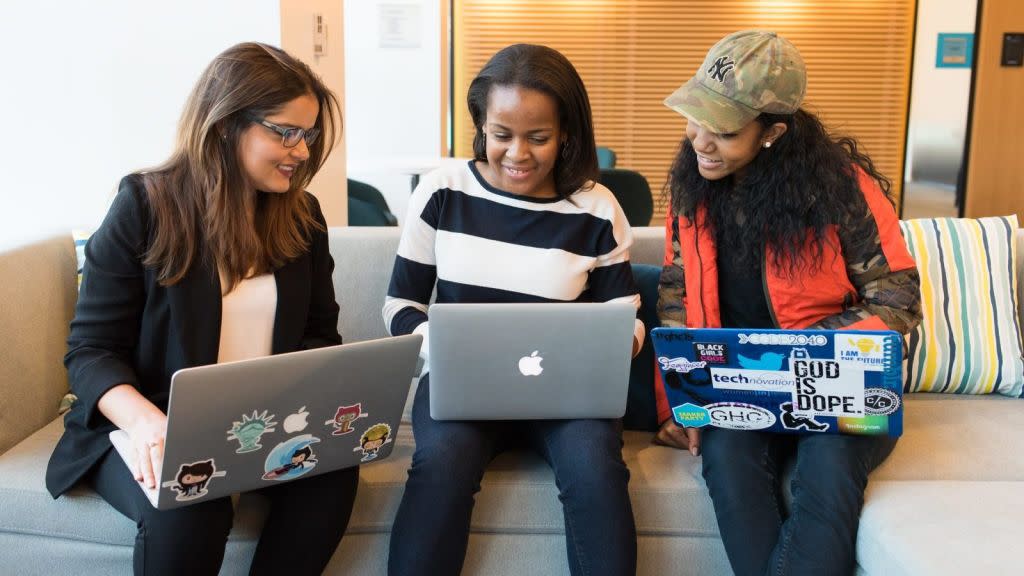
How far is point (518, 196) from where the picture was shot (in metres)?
1.88

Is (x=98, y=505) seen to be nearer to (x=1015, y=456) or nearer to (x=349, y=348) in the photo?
(x=349, y=348)

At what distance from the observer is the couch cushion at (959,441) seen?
1795 mm

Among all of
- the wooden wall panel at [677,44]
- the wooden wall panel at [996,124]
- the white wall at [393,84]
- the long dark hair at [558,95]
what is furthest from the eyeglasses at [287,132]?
the wooden wall panel at [996,124]

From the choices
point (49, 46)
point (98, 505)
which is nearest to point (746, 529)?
point (98, 505)

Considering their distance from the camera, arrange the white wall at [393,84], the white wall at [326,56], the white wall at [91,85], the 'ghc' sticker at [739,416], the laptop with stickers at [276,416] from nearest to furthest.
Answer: the laptop with stickers at [276,416] < the 'ghc' sticker at [739,416] < the white wall at [91,85] < the white wall at [326,56] < the white wall at [393,84]

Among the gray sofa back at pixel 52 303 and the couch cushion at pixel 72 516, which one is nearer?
the couch cushion at pixel 72 516

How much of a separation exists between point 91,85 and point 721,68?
175 cm

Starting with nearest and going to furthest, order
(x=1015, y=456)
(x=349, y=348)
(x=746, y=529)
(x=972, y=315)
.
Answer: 1. (x=349, y=348)
2. (x=746, y=529)
3. (x=1015, y=456)
4. (x=972, y=315)

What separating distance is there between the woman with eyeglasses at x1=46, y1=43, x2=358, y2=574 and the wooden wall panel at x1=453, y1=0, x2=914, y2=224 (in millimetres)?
4444

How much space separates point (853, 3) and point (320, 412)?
5.47 m

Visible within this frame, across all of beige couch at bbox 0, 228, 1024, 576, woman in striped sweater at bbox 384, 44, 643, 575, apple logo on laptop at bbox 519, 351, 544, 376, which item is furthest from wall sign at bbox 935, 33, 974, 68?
apple logo on laptop at bbox 519, 351, 544, 376

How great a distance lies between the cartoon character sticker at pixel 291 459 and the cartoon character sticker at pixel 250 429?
4cm

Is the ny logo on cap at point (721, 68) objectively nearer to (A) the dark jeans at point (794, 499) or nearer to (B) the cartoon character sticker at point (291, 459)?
(A) the dark jeans at point (794, 499)

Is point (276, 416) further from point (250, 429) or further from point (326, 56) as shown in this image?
point (326, 56)
